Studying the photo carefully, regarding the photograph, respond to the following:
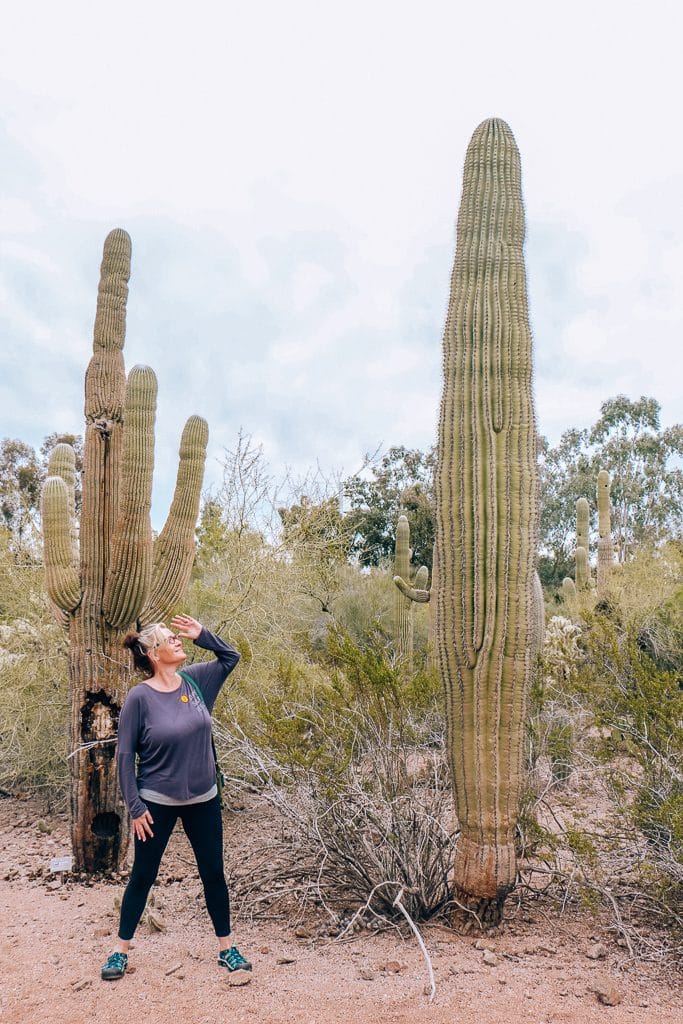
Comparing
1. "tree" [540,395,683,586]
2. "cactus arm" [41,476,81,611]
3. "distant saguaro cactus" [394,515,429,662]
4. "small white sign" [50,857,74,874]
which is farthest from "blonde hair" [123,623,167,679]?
"tree" [540,395,683,586]

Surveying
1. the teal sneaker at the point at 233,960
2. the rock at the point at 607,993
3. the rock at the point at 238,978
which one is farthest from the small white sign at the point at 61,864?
the rock at the point at 607,993

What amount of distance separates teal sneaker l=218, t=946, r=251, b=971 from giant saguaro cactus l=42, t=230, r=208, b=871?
7.38 feet

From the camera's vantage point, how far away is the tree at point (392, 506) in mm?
22469

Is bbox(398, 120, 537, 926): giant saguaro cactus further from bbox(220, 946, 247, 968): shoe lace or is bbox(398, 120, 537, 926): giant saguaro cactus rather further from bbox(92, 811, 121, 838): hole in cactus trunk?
bbox(92, 811, 121, 838): hole in cactus trunk

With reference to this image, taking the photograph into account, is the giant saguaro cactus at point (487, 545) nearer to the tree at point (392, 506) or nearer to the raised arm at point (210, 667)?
the raised arm at point (210, 667)

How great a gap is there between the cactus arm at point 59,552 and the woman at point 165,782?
2.41 m

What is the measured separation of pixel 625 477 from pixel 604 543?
1707 cm

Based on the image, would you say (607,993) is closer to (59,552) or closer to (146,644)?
(146,644)

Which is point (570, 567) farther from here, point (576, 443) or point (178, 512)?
point (178, 512)

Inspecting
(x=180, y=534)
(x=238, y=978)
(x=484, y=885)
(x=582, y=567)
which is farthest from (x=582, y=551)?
(x=238, y=978)

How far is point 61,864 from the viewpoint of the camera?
5859 millimetres

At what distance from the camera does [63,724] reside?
7910 mm

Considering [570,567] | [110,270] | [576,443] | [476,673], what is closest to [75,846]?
[476,673]

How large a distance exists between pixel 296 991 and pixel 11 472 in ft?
84.9
